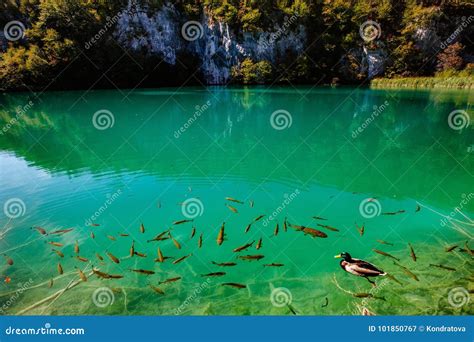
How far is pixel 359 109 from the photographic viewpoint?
25219 mm

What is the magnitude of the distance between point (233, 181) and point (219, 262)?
4484 mm

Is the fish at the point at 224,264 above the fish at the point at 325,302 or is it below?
below

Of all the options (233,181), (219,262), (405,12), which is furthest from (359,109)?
(405,12)
